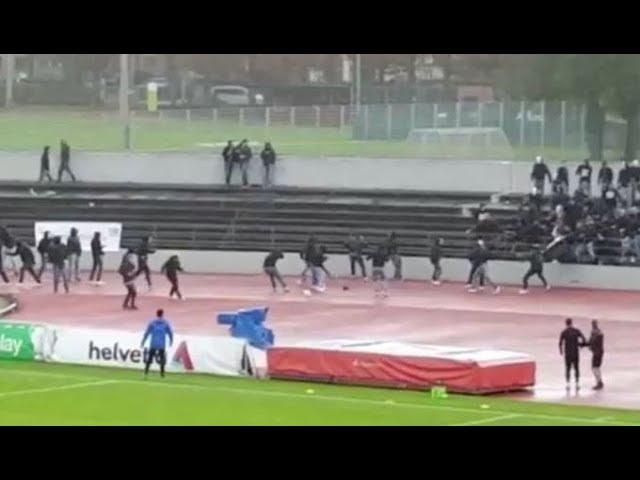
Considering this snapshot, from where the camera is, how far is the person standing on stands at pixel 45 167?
52.7m

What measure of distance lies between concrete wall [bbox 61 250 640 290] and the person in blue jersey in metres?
17.2

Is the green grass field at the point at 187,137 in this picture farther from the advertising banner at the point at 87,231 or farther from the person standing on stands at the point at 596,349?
the person standing on stands at the point at 596,349

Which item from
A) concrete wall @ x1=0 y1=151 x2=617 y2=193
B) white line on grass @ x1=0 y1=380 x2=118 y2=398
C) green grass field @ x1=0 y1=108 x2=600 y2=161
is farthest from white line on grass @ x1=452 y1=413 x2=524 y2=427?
green grass field @ x1=0 y1=108 x2=600 y2=161

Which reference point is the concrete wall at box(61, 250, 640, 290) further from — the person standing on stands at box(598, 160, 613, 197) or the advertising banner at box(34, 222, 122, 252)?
the person standing on stands at box(598, 160, 613, 197)

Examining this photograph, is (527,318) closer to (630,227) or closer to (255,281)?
(630,227)

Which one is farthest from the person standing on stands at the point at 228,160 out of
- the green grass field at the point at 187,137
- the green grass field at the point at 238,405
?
the green grass field at the point at 238,405

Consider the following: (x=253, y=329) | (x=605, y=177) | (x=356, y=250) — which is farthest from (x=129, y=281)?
(x=605, y=177)

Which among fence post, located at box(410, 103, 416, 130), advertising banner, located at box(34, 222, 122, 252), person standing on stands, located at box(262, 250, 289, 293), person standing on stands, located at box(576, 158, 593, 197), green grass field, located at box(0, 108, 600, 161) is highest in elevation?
fence post, located at box(410, 103, 416, 130)

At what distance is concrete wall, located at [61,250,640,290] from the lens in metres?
42.6

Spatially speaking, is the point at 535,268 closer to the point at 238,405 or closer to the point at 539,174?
the point at 539,174

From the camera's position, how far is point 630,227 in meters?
42.4

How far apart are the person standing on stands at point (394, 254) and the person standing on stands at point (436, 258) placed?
966 millimetres
